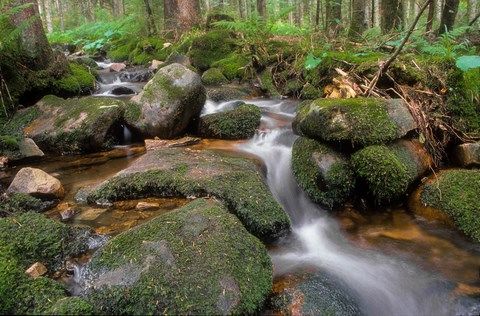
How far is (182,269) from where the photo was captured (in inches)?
99.0

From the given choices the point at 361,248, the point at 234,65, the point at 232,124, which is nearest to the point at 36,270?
the point at 361,248

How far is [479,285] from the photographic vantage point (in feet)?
9.48

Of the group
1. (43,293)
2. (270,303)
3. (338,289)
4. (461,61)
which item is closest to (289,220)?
(338,289)

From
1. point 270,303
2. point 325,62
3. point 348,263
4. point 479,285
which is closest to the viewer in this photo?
point 270,303

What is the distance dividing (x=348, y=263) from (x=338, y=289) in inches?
17.9

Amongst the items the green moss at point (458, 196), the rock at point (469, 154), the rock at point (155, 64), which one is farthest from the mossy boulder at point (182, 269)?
the rock at point (155, 64)

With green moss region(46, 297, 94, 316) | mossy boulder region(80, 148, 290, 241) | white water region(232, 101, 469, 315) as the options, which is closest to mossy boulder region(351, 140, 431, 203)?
white water region(232, 101, 469, 315)

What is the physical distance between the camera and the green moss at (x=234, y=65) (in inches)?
332

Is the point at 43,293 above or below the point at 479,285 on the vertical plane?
above

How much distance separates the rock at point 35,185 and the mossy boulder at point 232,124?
2.38 m

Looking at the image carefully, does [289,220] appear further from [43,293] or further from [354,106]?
[43,293]

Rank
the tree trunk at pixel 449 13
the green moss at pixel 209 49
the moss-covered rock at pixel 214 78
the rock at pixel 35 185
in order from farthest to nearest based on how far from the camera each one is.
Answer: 1. the green moss at pixel 209 49
2. the moss-covered rock at pixel 214 78
3. the tree trunk at pixel 449 13
4. the rock at pixel 35 185

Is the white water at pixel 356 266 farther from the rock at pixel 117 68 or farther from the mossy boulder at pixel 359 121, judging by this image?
the rock at pixel 117 68

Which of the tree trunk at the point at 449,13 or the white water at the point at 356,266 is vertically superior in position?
the tree trunk at the point at 449,13
